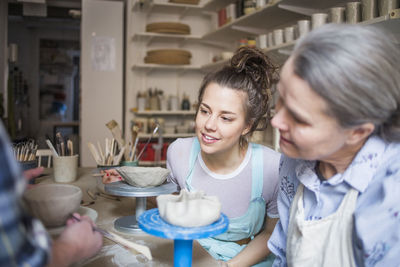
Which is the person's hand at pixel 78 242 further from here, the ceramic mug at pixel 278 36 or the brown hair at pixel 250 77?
the ceramic mug at pixel 278 36

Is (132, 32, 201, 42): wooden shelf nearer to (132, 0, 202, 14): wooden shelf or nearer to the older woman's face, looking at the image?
(132, 0, 202, 14): wooden shelf

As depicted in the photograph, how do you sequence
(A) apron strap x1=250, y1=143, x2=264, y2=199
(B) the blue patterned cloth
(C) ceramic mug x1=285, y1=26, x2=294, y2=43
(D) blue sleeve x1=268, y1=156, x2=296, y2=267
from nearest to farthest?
(B) the blue patterned cloth, (D) blue sleeve x1=268, y1=156, x2=296, y2=267, (A) apron strap x1=250, y1=143, x2=264, y2=199, (C) ceramic mug x1=285, y1=26, x2=294, y2=43

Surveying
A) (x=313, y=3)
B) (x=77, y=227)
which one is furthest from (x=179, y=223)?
(x=313, y=3)

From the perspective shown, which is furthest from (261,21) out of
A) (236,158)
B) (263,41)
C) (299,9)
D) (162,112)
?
(236,158)

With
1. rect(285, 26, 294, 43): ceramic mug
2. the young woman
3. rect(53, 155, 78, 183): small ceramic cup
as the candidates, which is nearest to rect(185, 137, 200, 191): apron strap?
the young woman

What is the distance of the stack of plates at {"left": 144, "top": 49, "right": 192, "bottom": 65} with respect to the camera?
3.79 meters

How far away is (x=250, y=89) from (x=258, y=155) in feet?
0.85

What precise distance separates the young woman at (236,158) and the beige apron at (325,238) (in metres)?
0.37

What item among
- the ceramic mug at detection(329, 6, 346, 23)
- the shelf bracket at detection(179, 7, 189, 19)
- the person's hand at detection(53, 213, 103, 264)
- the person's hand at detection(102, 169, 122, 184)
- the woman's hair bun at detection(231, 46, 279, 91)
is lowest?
the person's hand at detection(102, 169, 122, 184)

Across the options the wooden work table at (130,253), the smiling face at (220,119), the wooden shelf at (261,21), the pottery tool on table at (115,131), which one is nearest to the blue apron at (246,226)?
the smiling face at (220,119)

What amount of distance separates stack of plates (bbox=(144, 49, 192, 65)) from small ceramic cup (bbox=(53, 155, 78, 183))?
2.22 m

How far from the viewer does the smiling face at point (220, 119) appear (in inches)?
51.6

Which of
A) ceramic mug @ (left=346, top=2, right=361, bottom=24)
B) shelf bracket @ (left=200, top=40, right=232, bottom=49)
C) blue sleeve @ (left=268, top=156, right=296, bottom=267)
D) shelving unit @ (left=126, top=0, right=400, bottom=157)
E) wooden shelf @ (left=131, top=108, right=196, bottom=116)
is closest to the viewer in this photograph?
blue sleeve @ (left=268, top=156, right=296, bottom=267)

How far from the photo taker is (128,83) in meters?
4.20
